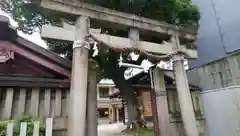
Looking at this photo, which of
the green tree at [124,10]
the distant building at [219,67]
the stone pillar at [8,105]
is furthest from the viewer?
the green tree at [124,10]

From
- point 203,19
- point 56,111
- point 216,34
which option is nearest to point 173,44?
point 56,111

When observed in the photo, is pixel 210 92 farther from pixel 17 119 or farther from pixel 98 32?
pixel 17 119

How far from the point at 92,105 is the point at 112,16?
222cm

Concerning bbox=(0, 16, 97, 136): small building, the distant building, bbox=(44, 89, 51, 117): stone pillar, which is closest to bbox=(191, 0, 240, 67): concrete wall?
the distant building

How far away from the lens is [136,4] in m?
6.81

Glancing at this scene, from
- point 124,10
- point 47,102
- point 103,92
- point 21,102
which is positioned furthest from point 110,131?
point 103,92

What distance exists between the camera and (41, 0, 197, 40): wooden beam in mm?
3820

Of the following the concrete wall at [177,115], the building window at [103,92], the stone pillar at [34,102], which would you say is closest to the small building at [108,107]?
the building window at [103,92]

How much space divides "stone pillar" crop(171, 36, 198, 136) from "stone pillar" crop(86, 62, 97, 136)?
2.22 meters

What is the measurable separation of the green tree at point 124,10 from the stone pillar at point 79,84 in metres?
1.87

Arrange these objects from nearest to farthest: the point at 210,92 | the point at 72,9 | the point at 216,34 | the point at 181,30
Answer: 1. the point at 210,92
2. the point at 72,9
3. the point at 181,30
4. the point at 216,34

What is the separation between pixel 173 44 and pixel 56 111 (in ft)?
11.8

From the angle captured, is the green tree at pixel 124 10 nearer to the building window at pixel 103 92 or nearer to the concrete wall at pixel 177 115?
the concrete wall at pixel 177 115

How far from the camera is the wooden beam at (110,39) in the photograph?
3.56 metres
